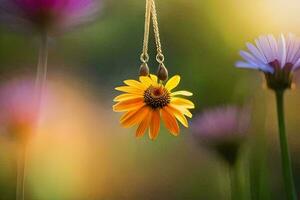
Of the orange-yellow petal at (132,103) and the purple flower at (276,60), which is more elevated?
the purple flower at (276,60)

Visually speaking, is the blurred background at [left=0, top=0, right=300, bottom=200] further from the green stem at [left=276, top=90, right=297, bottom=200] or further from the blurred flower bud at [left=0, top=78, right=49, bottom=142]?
the green stem at [left=276, top=90, right=297, bottom=200]

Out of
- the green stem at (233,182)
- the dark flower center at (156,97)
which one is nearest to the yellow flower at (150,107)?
the dark flower center at (156,97)

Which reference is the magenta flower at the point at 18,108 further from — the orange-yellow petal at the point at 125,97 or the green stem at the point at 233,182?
the green stem at the point at 233,182

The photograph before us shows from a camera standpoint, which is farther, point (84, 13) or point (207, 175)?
point (207, 175)

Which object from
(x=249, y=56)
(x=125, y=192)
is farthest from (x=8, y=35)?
(x=249, y=56)

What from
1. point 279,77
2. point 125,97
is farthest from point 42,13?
point 279,77

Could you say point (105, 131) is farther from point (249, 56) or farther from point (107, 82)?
point (249, 56)
